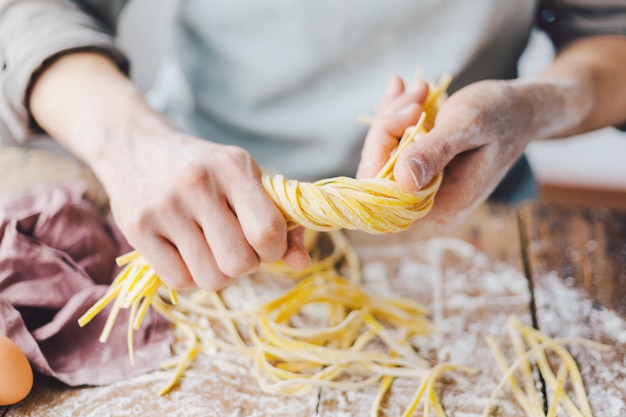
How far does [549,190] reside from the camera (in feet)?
6.73

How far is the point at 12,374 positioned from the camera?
25.3 inches

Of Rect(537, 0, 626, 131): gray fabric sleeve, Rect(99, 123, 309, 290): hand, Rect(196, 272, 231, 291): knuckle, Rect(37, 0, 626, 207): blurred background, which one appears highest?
Rect(537, 0, 626, 131): gray fabric sleeve

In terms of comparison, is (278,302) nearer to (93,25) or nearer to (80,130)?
(80,130)

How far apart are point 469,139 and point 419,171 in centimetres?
9

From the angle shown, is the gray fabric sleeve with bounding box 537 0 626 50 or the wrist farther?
the gray fabric sleeve with bounding box 537 0 626 50

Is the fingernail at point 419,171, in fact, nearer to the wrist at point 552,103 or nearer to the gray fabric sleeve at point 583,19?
the wrist at point 552,103

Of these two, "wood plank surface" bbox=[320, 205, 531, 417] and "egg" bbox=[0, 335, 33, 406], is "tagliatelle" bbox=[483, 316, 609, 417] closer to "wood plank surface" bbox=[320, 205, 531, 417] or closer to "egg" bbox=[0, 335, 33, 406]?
"wood plank surface" bbox=[320, 205, 531, 417]

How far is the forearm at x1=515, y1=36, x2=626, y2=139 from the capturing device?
2.62 feet

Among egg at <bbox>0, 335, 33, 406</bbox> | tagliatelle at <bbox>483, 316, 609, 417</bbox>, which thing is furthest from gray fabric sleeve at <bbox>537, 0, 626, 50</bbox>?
egg at <bbox>0, 335, 33, 406</bbox>

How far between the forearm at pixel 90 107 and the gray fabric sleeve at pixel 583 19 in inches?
25.4

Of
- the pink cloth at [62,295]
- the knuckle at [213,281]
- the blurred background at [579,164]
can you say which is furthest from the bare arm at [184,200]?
the blurred background at [579,164]

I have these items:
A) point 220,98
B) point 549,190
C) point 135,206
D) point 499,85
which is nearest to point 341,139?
point 220,98

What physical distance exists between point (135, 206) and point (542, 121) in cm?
50

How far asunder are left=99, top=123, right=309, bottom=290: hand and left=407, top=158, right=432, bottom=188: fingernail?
14 cm
